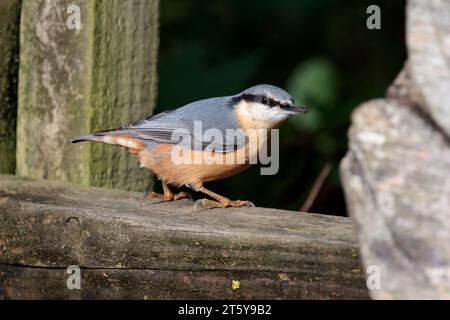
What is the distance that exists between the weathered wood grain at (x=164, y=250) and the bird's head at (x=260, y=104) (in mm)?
1009

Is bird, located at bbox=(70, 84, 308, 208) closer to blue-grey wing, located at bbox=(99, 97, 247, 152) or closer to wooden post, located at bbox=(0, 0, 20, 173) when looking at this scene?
blue-grey wing, located at bbox=(99, 97, 247, 152)

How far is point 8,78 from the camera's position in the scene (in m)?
3.08

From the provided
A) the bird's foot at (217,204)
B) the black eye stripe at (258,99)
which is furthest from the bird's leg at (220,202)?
the black eye stripe at (258,99)

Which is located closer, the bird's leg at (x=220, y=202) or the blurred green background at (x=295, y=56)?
the bird's leg at (x=220, y=202)

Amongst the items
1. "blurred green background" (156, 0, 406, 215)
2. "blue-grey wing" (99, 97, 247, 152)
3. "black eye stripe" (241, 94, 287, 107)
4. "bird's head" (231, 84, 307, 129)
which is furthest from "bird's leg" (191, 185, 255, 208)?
"blurred green background" (156, 0, 406, 215)

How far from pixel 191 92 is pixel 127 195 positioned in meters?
1.31

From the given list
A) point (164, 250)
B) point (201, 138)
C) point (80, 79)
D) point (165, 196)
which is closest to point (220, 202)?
point (165, 196)

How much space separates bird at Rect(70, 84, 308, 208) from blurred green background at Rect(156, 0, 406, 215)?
0.37m

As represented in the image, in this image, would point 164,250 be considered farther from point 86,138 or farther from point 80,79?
point 80,79

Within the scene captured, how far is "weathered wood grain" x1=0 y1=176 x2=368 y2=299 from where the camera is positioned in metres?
2.13

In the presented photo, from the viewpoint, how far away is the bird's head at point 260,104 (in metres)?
3.72

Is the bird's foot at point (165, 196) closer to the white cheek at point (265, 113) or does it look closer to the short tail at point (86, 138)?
A: the short tail at point (86, 138)

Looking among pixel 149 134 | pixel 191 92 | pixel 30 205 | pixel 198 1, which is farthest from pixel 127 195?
pixel 198 1

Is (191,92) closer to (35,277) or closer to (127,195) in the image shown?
(127,195)
